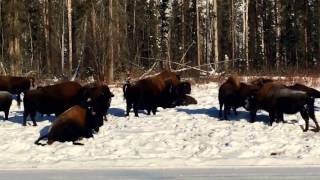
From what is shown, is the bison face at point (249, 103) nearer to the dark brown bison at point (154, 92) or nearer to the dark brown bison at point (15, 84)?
the dark brown bison at point (154, 92)

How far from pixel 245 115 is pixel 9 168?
27.8 ft

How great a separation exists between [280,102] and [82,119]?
5489 mm

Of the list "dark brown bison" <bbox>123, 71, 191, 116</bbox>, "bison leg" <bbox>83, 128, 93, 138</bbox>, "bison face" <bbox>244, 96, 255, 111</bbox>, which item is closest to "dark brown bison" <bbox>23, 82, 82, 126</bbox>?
"dark brown bison" <bbox>123, 71, 191, 116</bbox>

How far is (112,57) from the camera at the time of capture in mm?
30891

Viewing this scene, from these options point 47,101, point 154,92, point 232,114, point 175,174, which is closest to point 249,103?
point 232,114

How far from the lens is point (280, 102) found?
1580 cm

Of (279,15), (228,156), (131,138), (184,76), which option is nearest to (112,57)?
(184,76)

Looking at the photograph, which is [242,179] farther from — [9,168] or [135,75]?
[135,75]

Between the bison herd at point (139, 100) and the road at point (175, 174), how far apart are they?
3.70 m

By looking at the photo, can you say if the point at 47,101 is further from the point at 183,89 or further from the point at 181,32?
the point at 181,32

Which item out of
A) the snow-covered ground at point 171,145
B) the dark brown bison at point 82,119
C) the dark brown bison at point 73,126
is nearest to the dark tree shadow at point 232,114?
the snow-covered ground at point 171,145

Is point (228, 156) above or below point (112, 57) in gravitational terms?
below

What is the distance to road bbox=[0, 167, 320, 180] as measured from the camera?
9773 mm

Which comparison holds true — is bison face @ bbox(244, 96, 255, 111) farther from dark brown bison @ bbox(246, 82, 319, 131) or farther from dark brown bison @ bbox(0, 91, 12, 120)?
dark brown bison @ bbox(0, 91, 12, 120)
